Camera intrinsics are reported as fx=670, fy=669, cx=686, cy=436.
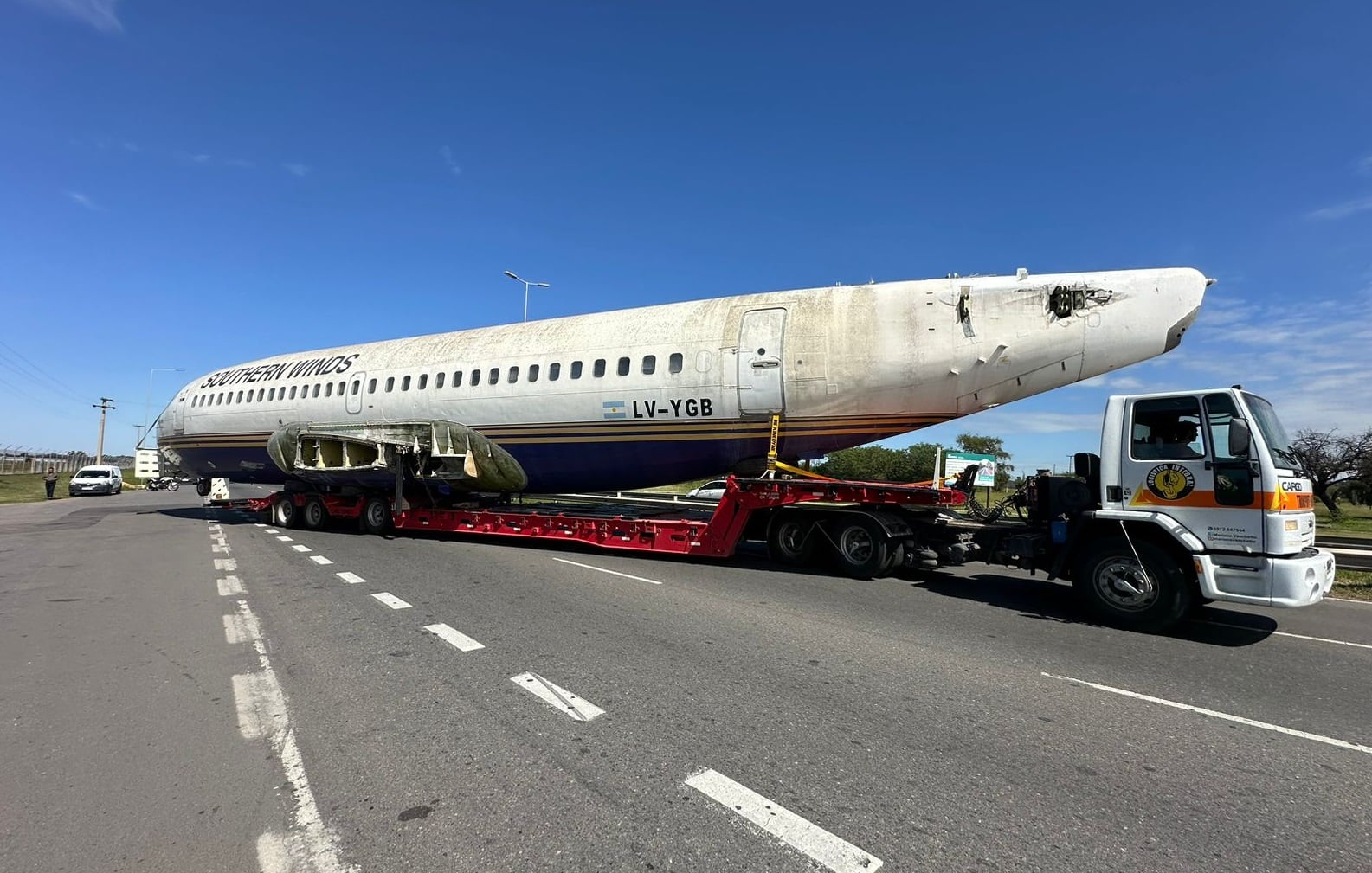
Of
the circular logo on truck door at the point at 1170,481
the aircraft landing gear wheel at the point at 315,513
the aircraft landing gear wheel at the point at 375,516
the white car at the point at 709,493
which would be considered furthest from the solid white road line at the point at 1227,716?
the white car at the point at 709,493

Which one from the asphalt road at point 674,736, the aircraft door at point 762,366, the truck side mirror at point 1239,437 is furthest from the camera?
the aircraft door at point 762,366

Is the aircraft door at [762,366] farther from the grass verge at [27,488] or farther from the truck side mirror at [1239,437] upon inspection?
the grass verge at [27,488]

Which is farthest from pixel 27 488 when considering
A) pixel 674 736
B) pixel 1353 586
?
pixel 1353 586

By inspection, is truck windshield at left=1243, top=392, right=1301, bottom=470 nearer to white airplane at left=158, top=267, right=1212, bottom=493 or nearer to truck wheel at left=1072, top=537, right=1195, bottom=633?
truck wheel at left=1072, top=537, right=1195, bottom=633

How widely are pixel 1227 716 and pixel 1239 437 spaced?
2.97m

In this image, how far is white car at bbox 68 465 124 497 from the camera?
3631 centimetres

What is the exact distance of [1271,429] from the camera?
21.8ft

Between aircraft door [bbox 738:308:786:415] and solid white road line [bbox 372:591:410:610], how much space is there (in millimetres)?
5793

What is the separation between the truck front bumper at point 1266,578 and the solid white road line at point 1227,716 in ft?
7.26

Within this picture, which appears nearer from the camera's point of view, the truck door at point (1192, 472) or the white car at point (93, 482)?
the truck door at point (1192, 472)

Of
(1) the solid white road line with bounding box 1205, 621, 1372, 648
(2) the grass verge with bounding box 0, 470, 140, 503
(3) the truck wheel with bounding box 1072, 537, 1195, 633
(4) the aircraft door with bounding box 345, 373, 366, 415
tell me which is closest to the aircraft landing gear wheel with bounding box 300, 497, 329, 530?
(4) the aircraft door with bounding box 345, 373, 366, 415

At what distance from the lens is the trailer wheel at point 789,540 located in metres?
10.1

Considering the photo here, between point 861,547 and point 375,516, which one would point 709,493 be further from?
point 861,547

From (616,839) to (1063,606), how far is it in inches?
266
